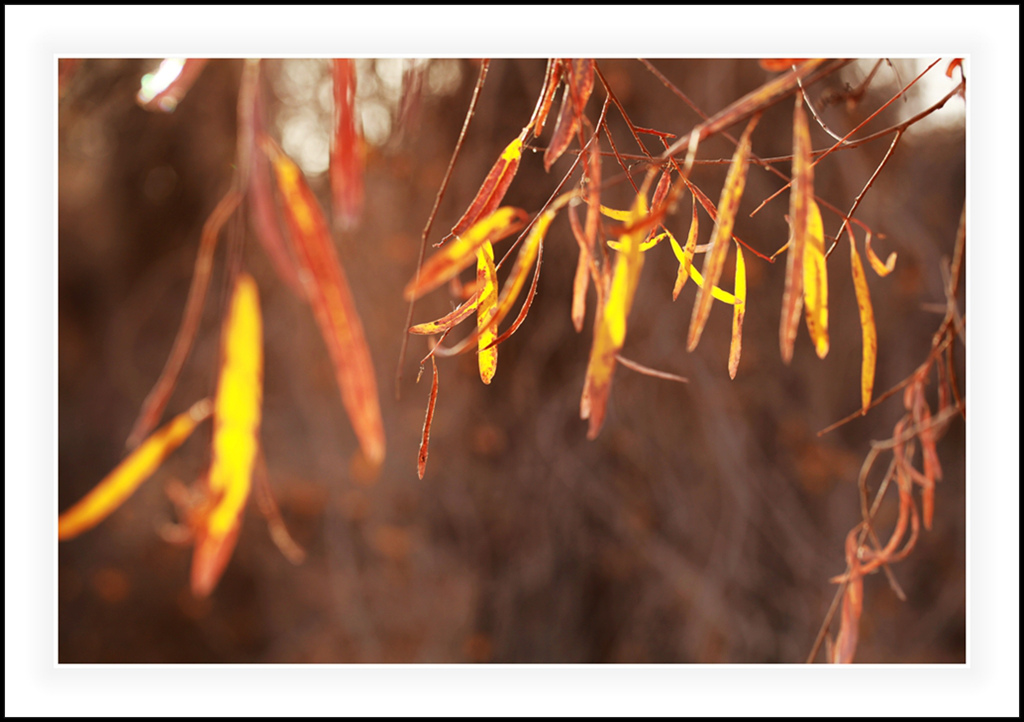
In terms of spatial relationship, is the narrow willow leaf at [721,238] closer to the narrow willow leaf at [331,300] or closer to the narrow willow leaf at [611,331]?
the narrow willow leaf at [611,331]

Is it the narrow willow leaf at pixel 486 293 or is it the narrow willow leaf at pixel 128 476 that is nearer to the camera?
the narrow willow leaf at pixel 128 476

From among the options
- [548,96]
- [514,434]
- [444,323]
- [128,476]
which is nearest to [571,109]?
[548,96]

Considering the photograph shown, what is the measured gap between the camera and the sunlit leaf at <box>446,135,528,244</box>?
0.34 metres

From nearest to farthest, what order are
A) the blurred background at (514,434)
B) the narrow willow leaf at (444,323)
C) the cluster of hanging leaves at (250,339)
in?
the cluster of hanging leaves at (250,339), the narrow willow leaf at (444,323), the blurred background at (514,434)

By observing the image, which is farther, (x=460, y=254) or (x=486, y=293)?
(x=486, y=293)

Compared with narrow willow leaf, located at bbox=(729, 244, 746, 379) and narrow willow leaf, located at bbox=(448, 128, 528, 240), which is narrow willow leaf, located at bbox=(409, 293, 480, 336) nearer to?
narrow willow leaf, located at bbox=(448, 128, 528, 240)

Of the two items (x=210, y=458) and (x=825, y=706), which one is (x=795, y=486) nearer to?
(x=825, y=706)

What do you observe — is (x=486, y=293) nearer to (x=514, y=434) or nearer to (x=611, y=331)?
(x=611, y=331)

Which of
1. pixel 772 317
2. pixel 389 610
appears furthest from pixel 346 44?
pixel 389 610

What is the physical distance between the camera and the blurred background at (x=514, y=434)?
1.08 metres

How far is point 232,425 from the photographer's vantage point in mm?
249

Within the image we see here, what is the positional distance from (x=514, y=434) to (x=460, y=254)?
874 mm

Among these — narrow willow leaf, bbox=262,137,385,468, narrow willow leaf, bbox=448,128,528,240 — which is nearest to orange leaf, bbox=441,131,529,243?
narrow willow leaf, bbox=448,128,528,240

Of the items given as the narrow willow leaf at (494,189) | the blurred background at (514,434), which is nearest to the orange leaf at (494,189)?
the narrow willow leaf at (494,189)
